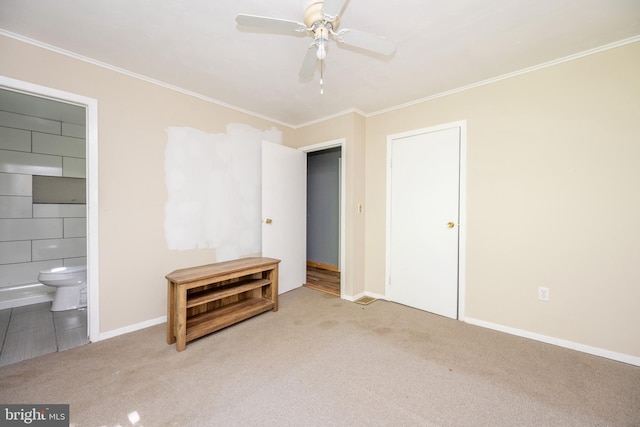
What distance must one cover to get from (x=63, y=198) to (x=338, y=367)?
3.96m

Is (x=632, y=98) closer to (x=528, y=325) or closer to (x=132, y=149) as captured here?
(x=528, y=325)

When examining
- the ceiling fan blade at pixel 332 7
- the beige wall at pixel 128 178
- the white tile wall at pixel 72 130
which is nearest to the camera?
the ceiling fan blade at pixel 332 7

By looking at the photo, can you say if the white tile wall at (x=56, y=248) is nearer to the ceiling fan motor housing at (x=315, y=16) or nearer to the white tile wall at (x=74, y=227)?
the white tile wall at (x=74, y=227)

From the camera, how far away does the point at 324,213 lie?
4977 mm

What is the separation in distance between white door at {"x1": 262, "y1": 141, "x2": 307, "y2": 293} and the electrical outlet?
8.62 ft

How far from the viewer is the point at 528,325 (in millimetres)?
2291

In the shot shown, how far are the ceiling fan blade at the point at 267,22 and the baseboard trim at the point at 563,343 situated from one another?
2.88 metres

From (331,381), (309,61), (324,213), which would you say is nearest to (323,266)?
(324,213)

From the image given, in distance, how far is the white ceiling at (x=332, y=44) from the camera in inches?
62.0

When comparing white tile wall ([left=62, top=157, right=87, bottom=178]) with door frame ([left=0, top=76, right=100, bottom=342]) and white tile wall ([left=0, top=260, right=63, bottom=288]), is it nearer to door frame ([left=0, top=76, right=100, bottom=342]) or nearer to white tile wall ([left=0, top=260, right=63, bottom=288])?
white tile wall ([left=0, top=260, right=63, bottom=288])

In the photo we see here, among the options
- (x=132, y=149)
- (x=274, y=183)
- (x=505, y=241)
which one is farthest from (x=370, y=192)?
(x=132, y=149)

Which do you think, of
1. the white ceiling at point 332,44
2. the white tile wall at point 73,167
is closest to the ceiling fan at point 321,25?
the white ceiling at point 332,44

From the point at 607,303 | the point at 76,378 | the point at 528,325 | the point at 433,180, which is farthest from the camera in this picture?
the point at 433,180

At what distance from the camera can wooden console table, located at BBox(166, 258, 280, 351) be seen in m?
2.09
